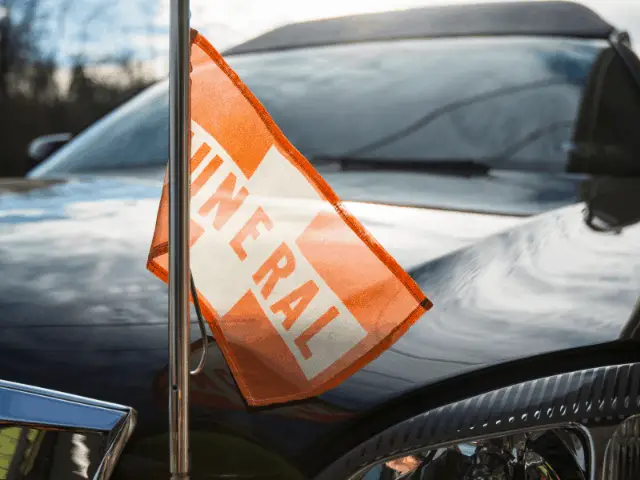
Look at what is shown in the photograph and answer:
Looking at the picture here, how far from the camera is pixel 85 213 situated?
6.15 feet

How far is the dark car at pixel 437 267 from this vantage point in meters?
1.09

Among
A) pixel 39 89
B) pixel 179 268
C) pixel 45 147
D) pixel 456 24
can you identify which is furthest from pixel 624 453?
pixel 39 89

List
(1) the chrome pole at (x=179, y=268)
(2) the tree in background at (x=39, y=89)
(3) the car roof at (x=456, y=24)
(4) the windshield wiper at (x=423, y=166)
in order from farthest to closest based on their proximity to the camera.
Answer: (2) the tree in background at (x=39, y=89)
(3) the car roof at (x=456, y=24)
(4) the windshield wiper at (x=423, y=166)
(1) the chrome pole at (x=179, y=268)

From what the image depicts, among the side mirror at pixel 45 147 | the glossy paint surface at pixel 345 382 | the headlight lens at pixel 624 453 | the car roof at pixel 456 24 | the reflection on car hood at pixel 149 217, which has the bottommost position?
the headlight lens at pixel 624 453

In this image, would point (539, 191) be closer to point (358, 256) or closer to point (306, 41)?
point (358, 256)

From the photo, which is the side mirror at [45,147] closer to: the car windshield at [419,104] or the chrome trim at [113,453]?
the car windshield at [419,104]

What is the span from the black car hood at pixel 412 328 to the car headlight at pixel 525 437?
2.3 inches

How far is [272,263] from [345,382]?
0.20 metres

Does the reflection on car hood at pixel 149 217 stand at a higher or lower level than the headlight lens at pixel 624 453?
higher

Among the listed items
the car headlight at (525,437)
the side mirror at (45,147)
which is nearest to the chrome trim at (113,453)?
the car headlight at (525,437)

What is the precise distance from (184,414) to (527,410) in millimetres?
418

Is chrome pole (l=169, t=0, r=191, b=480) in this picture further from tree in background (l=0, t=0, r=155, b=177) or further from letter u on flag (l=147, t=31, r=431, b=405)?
tree in background (l=0, t=0, r=155, b=177)

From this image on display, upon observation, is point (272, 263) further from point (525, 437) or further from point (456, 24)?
point (456, 24)

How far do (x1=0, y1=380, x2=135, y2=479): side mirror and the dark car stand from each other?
2 cm
